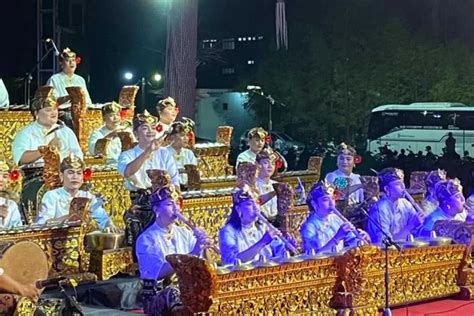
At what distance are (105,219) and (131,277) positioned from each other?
0.93 m

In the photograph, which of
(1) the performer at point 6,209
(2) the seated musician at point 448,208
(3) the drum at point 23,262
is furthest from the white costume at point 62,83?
(3) the drum at point 23,262

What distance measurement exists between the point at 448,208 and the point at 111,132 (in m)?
4.14

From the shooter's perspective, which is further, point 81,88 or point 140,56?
point 140,56

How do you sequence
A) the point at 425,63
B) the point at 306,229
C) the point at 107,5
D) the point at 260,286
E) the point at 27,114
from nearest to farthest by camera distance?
the point at 260,286 < the point at 306,229 < the point at 27,114 < the point at 107,5 < the point at 425,63

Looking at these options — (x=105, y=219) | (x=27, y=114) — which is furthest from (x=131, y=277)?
(x=27, y=114)

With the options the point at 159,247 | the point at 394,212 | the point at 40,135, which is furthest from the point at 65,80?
the point at 159,247

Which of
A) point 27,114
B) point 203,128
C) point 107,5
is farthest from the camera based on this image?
point 203,128

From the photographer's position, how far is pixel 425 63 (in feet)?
78.8

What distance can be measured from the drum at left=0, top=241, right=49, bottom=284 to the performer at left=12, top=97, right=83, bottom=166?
11.0ft

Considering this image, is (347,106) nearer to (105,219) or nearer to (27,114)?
(27,114)

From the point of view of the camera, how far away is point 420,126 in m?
23.9

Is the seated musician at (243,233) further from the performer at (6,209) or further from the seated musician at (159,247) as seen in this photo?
the performer at (6,209)

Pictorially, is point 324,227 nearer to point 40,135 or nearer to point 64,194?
point 64,194

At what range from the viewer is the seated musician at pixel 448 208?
367 inches
